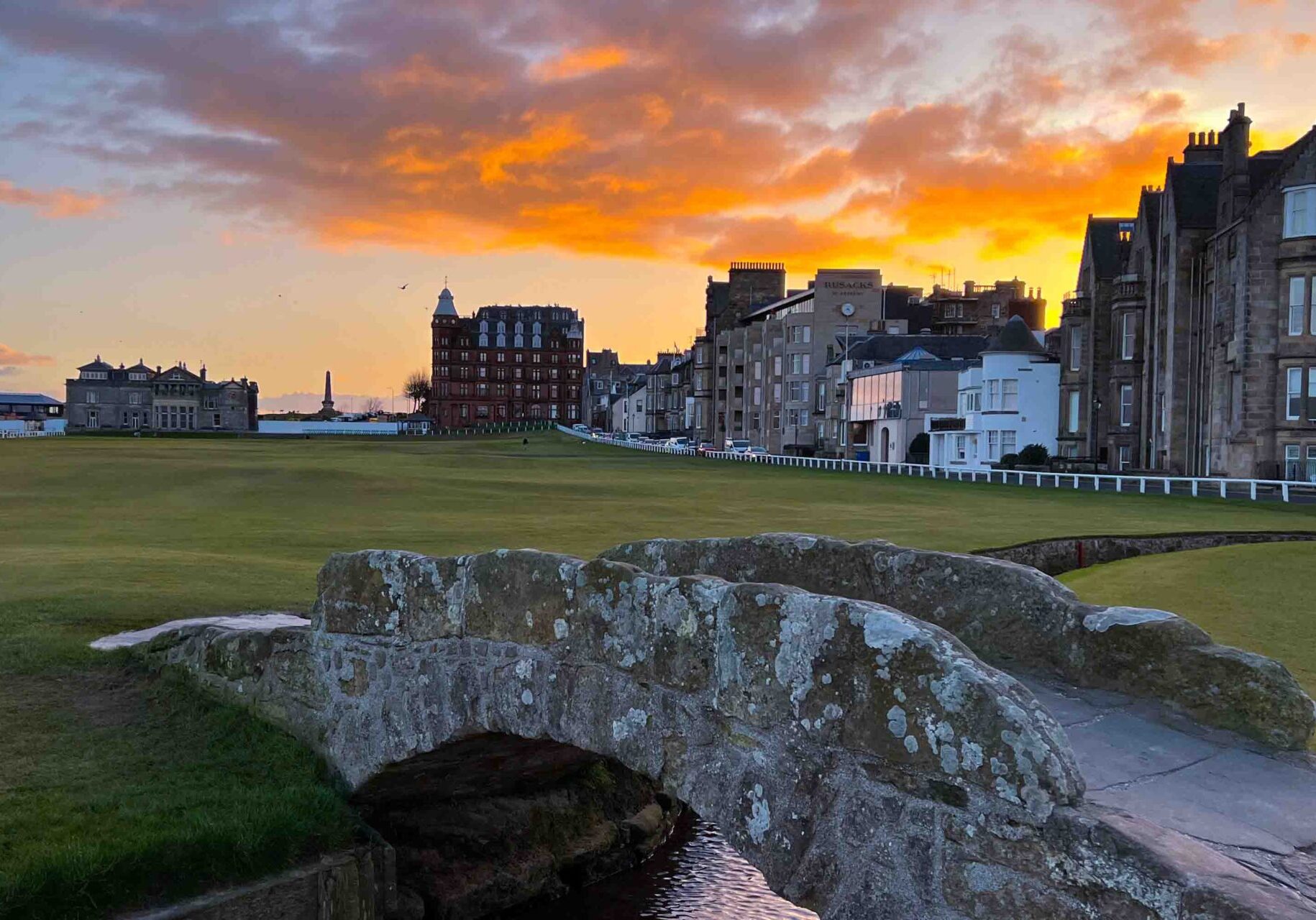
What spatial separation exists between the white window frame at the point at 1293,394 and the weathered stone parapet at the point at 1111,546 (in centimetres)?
2166

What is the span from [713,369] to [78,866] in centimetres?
13535

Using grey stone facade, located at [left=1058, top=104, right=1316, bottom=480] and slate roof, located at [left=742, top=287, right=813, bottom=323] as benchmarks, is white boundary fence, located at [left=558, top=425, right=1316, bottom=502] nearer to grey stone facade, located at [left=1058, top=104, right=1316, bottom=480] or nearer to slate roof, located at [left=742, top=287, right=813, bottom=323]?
grey stone facade, located at [left=1058, top=104, right=1316, bottom=480]

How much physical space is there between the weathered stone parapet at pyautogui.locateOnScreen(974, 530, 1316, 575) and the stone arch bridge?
50.5 feet

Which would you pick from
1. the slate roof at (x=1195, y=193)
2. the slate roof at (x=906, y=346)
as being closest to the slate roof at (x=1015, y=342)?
the slate roof at (x=1195, y=193)

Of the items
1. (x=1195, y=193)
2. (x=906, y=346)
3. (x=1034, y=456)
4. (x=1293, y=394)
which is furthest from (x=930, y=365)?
(x=1293, y=394)

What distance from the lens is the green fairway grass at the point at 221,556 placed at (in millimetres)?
9500

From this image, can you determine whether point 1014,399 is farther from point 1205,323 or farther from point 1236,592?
point 1236,592

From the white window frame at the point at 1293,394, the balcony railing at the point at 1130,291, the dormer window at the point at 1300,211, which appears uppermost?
the dormer window at the point at 1300,211

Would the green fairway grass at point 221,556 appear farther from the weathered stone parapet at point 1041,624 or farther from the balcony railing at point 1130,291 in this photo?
the balcony railing at point 1130,291

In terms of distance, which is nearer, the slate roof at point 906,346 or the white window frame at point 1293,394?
the white window frame at point 1293,394

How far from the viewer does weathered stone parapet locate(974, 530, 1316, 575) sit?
2456cm

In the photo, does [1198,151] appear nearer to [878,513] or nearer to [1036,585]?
[878,513]

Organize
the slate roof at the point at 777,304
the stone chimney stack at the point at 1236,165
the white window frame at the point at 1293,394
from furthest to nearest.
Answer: the slate roof at the point at 777,304 < the stone chimney stack at the point at 1236,165 < the white window frame at the point at 1293,394

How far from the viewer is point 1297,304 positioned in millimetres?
46844
